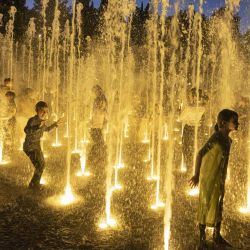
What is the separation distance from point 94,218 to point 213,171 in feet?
6.16

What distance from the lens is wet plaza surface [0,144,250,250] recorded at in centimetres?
476

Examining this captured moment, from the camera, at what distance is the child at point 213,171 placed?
14.9 ft

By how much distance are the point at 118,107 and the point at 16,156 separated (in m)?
4.30

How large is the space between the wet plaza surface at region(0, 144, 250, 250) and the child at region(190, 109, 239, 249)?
1.31ft

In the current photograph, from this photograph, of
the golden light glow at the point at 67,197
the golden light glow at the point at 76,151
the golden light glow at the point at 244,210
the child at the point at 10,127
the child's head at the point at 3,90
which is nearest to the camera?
the golden light glow at the point at 244,210

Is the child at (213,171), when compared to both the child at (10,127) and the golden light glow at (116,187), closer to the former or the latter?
the golden light glow at (116,187)

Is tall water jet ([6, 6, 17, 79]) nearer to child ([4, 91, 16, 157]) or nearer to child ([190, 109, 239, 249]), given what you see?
child ([4, 91, 16, 157])

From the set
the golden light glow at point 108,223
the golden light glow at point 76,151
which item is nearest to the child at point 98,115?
the golden light glow at point 76,151

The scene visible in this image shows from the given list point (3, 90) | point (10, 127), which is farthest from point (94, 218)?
point (3, 90)

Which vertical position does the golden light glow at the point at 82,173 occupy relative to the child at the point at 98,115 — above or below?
below

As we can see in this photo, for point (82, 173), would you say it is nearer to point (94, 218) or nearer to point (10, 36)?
point (94, 218)

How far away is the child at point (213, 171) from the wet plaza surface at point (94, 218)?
40 centimetres

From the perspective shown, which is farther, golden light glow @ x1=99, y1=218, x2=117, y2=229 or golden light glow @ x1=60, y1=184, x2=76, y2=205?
golden light glow @ x1=60, y1=184, x2=76, y2=205

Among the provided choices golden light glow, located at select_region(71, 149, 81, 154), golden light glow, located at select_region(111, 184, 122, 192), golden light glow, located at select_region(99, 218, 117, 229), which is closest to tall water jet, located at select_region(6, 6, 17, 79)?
golden light glow, located at select_region(71, 149, 81, 154)
